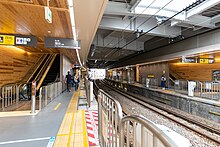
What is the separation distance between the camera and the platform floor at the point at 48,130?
3051mm

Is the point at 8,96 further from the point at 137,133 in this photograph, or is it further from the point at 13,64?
the point at 137,133

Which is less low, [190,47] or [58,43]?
[190,47]

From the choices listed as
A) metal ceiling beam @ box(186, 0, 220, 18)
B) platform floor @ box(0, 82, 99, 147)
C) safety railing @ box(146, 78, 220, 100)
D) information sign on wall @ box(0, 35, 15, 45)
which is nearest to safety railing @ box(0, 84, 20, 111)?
platform floor @ box(0, 82, 99, 147)

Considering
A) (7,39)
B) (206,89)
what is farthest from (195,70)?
(7,39)

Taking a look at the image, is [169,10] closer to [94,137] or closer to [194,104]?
[194,104]

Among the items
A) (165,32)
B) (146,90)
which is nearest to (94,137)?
(165,32)

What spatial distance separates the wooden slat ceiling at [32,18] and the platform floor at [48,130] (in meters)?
3.27

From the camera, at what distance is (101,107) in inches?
129

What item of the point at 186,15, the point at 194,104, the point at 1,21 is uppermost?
the point at 186,15

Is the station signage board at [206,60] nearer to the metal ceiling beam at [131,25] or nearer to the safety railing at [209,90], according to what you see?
the safety railing at [209,90]

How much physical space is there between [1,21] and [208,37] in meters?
10.8

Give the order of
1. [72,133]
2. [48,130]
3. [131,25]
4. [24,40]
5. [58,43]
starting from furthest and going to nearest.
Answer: [131,25]
[58,43]
[24,40]
[48,130]
[72,133]

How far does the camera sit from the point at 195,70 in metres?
14.6

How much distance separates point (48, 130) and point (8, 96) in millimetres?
4432
